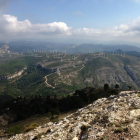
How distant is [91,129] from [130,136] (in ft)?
20.3

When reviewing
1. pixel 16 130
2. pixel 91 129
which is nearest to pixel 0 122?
pixel 16 130

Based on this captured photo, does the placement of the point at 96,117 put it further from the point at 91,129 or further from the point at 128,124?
the point at 128,124

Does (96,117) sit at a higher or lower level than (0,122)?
higher

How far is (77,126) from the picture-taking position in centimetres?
2247

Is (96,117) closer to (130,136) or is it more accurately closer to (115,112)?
(115,112)

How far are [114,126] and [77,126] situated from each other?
22.5 feet

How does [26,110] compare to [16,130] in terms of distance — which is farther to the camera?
[26,110]

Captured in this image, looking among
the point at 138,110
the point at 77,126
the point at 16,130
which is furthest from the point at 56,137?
the point at 16,130

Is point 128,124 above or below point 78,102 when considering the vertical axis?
above

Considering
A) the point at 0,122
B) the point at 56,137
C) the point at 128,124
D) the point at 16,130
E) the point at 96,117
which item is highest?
the point at 128,124

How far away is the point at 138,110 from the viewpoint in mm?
23547

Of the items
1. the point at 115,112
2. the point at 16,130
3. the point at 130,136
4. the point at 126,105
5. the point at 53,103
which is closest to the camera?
the point at 130,136

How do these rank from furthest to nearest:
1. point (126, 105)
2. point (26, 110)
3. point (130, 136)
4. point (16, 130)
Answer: point (26, 110)
point (16, 130)
point (126, 105)
point (130, 136)

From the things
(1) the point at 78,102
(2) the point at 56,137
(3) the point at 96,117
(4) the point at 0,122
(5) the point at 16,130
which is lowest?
(4) the point at 0,122
